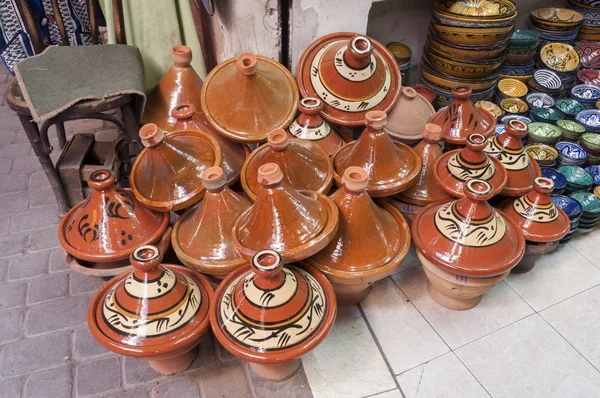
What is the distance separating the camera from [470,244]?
194cm

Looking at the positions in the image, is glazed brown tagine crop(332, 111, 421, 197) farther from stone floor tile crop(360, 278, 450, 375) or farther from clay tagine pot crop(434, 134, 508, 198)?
stone floor tile crop(360, 278, 450, 375)

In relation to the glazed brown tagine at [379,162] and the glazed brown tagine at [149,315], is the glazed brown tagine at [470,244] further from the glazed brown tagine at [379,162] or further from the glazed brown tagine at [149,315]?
the glazed brown tagine at [149,315]

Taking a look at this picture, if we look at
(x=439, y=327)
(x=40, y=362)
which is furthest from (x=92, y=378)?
(x=439, y=327)

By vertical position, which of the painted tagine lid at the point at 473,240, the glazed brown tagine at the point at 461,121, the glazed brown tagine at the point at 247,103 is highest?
the glazed brown tagine at the point at 247,103

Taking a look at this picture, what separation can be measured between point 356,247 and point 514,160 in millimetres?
1117

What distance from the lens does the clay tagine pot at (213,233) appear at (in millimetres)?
1873

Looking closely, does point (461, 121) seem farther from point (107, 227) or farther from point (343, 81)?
point (107, 227)

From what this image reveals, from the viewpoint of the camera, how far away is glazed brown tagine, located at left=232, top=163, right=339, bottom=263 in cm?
172

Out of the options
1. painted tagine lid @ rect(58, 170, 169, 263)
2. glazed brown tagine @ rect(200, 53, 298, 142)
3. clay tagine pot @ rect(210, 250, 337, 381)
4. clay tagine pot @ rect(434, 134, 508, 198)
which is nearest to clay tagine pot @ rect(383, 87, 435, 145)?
clay tagine pot @ rect(434, 134, 508, 198)

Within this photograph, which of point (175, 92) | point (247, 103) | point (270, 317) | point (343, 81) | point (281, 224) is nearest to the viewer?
point (270, 317)

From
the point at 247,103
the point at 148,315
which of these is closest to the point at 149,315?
the point at 148,315

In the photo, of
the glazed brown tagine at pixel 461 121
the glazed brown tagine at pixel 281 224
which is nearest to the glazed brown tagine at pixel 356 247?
the glazed brown tagine at pixel 281 224

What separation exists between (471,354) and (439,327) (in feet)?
0.63

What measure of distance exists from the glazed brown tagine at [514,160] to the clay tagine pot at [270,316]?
1283 mm
